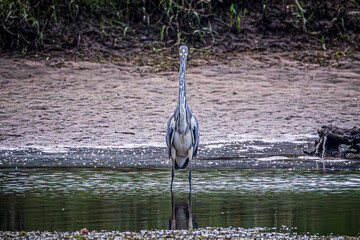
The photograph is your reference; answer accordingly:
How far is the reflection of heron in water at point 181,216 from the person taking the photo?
4910 mm

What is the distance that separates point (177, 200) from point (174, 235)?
1.48 metres

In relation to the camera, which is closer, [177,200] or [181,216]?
[181,216]

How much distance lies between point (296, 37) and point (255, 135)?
5.68 m

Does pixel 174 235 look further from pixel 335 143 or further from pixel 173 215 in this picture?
pixel 335 143

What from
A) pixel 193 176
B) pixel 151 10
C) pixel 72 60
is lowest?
pixel 193 176

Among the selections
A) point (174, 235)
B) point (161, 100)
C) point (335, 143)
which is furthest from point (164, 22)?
point (174, 235)

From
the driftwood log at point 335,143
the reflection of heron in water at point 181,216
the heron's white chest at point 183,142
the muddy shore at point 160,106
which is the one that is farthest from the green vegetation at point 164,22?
the reflection of heron in water at point 181,216

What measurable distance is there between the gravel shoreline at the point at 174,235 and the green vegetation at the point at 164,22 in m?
10.1

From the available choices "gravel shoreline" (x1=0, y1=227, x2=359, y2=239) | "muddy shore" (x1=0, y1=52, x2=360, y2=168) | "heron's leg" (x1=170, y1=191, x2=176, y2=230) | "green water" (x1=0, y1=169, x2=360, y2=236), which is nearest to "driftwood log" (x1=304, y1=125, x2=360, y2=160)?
"muddy shore" (x1=0, y1=52, x2=360, y2=168)

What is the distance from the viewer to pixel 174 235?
14.9 ft

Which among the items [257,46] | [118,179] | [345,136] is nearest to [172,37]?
[257,46]

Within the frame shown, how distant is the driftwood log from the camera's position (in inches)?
337

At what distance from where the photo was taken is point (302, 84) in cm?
1271

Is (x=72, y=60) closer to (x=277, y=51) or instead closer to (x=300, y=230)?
(x=277, y=51)
